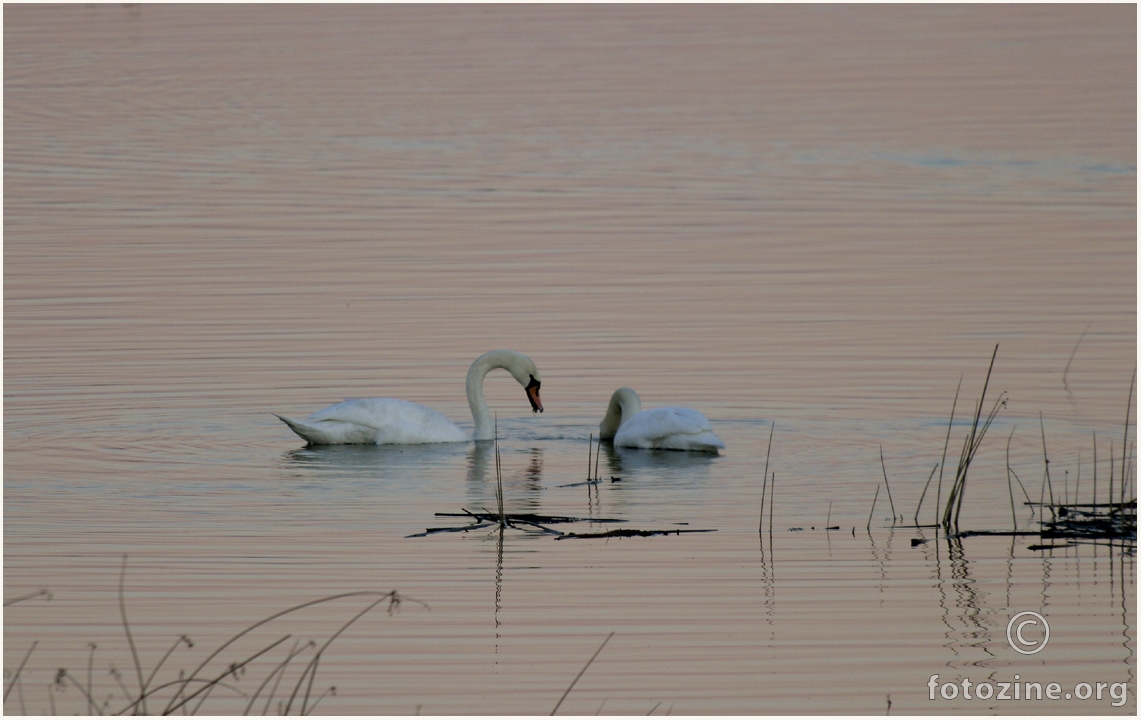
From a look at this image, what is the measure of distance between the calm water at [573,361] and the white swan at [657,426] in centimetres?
13

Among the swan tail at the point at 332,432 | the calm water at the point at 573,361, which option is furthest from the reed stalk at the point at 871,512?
the swan tail at the point at 332,432

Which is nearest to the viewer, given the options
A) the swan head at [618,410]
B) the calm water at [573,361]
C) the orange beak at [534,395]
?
the calm water at [573,361]

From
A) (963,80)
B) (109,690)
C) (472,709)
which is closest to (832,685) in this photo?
(472,709)

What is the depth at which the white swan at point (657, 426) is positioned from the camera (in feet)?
42.1

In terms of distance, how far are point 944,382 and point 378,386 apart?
432 centimetres

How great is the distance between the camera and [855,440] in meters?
13.1

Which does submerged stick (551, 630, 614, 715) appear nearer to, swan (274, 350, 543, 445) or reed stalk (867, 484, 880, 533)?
reed stalk (867, 484, 880, 533)

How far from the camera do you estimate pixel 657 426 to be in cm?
1309

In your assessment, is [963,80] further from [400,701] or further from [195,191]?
[400,701]

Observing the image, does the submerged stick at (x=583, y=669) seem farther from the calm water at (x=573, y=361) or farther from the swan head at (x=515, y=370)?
the swan head at (x=515, y=370)

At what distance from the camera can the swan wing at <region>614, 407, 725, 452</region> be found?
1281 cm

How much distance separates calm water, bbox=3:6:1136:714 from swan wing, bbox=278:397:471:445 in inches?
7.5

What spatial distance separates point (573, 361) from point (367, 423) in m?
3.27

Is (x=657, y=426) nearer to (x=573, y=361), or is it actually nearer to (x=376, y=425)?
(x=376, y=425)
